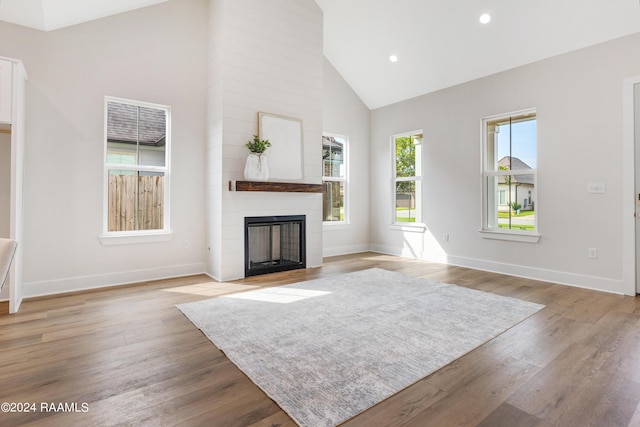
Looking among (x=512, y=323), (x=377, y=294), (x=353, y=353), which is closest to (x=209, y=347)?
(x=353, y=353)

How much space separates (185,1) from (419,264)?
513 centimetres

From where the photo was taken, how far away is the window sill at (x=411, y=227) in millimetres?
5848

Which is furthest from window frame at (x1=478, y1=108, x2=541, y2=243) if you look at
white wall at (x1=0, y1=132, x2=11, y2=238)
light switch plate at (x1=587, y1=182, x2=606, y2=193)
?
white wall at (x1=0, y1=132, x2=11, y2=238)

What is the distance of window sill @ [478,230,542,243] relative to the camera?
4.42m

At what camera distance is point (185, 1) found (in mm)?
4465

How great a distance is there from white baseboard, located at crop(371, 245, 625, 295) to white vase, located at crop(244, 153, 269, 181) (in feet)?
10.5

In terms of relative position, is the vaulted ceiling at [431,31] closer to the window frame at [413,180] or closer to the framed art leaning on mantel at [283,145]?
the window frame at [413,180]

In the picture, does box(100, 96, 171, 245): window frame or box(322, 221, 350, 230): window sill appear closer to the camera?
box(100, 96, 171, 245): window frame

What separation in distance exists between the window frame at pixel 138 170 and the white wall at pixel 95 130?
6 centimetres

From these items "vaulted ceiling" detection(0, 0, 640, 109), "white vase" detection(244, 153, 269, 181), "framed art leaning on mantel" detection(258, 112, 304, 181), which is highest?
"vaulted ceiling" detection(0, 0, 640, 109)

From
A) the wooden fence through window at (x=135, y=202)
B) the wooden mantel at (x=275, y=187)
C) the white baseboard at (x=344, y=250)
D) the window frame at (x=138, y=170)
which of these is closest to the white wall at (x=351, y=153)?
the white baseboard at (x=344, y=250)

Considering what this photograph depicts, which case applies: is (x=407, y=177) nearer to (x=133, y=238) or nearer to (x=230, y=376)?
(x=133, y=238)

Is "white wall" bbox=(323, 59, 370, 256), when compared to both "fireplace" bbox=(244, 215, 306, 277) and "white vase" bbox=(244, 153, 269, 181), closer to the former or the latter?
"fireplace" bbox=(244, 215, 306, 277)

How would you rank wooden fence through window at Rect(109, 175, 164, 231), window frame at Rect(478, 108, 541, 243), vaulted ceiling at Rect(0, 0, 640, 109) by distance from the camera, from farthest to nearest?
window frame at Rect(478, 108, 541, 243), wooden fence through window at Rect(109, 175, 164, 231), vaulted ceiling at Rect(0, 0, 640, 109)
